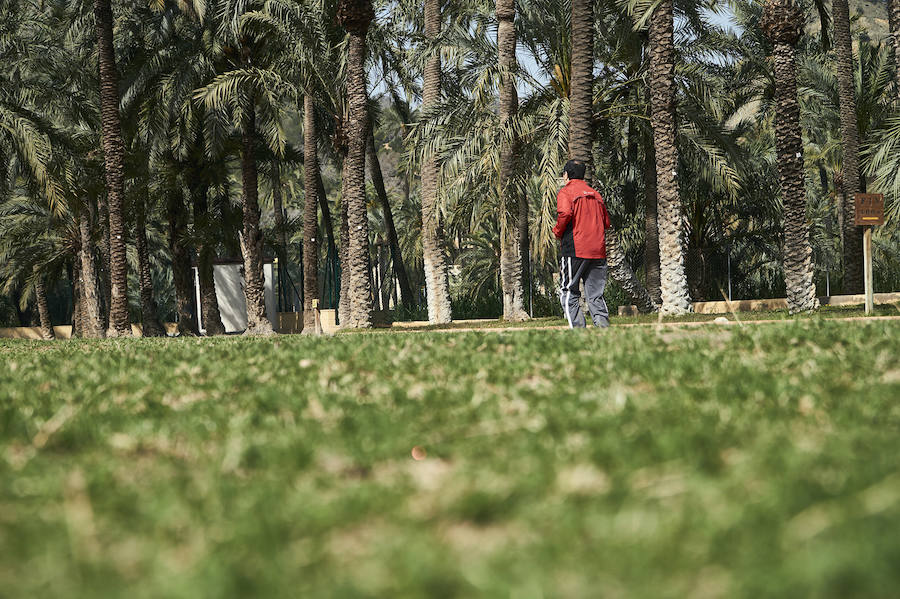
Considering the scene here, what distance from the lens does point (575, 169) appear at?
1080 cm

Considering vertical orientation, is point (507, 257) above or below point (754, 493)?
above

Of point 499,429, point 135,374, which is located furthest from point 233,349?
point 499,429

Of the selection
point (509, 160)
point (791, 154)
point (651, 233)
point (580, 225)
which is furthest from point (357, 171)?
point (580, 225)

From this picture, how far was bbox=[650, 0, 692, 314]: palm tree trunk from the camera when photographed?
18734mm

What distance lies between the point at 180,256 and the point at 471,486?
30404mm

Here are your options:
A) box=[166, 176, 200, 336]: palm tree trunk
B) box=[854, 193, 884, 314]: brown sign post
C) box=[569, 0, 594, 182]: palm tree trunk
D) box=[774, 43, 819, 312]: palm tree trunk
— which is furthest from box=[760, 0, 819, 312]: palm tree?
box=[166, 176, 200, 336]: palm tree trunk

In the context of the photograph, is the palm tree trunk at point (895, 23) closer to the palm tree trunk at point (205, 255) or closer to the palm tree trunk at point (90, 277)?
the palm tree trunk at point (205, 255)

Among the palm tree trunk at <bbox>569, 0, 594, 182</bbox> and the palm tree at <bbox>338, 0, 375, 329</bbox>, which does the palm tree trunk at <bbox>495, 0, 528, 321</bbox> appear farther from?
the palm tree at <bbox>338, 0, 375, 329</bbox>

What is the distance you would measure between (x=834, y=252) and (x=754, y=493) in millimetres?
40666

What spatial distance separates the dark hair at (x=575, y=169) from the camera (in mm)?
10734

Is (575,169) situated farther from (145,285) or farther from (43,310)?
(43,310)

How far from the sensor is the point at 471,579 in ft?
7.36

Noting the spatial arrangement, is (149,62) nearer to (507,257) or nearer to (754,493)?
(507,257)

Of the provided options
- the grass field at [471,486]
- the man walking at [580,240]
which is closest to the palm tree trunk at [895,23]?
the man walking at [580,240]
